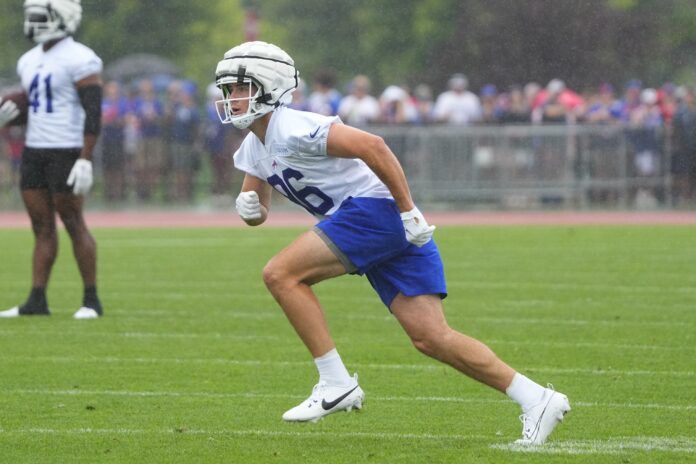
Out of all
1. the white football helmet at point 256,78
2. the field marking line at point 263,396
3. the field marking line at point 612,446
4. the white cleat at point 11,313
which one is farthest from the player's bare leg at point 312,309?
the white cleat at point 11,313

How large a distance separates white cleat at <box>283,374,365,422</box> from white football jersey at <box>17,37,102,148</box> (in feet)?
15.8

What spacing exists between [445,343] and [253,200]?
1.09 m

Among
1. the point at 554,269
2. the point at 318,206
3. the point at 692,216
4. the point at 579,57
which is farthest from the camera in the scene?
the point at 579,57

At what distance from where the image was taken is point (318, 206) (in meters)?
6.67

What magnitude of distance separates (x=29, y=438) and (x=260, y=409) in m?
1.20

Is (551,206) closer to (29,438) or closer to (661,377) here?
(661,377)

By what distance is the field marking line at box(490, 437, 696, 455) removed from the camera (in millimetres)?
6176

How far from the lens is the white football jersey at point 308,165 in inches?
251

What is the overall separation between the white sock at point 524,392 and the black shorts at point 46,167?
508 centimetres

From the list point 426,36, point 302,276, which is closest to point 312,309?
point 302,276

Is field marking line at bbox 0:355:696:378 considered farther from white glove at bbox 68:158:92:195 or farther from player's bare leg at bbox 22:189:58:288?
player's bare leg at bbox 22:189:58:288

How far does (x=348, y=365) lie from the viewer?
28.4 ft

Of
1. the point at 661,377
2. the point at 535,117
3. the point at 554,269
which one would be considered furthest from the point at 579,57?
the point at 661,377

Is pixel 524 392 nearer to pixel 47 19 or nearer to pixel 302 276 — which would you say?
pixel 302 276
